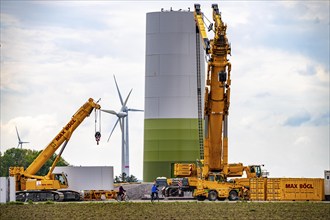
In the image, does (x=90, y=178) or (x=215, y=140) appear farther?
(x=90, y=178)

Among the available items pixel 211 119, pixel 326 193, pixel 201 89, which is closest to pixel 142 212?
pixel 211 119

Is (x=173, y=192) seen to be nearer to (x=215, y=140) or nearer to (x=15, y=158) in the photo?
(x=215, y=140)

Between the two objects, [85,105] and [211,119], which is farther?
[85,105]

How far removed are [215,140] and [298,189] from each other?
8.32 meters

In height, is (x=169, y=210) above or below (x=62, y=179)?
below

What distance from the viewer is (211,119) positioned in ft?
336

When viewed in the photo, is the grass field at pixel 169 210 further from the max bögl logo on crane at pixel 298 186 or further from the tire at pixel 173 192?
the tire at pixel 173 192

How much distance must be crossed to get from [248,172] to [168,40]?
26.4 meters

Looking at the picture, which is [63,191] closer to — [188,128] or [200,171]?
[200,171]

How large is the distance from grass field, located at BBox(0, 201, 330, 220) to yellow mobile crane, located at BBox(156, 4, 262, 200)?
19.3ft

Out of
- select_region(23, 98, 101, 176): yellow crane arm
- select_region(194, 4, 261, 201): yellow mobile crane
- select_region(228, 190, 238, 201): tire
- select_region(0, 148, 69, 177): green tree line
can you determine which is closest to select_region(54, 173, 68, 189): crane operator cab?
select_region(23, 98, 101, 176): yellow crane arm

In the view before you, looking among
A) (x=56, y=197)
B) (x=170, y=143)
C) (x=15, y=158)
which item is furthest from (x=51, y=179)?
(x=15, y=158)

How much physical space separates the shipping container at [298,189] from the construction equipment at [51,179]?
17.3 metres

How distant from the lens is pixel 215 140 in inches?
4082
